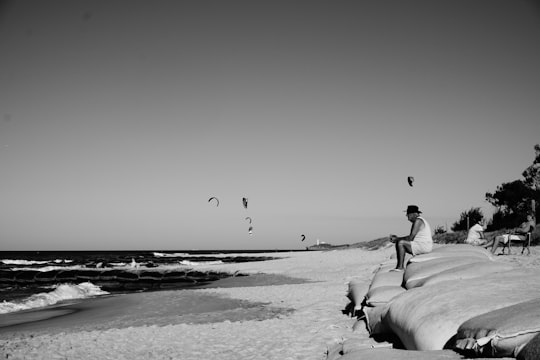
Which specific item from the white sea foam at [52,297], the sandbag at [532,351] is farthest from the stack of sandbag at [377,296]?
the white sea foam at [52,297]

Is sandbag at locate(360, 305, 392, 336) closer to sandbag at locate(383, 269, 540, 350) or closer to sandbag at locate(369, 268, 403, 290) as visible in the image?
sandbag at locate(383, 269, 540, 350)

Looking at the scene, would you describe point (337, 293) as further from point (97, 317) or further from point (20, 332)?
point (20, 332)

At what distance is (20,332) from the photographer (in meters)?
6.38

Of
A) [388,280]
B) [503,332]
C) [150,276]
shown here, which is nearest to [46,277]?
[150,276]

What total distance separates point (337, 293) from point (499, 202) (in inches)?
1151

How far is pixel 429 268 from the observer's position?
4996mm

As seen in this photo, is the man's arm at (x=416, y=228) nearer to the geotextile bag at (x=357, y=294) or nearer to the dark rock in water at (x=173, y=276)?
the geotextile bag at (x=357, y=294)

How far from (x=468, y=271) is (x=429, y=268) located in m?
0.59

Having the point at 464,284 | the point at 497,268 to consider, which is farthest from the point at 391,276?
the point at 464,284

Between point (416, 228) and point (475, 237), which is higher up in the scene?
point (416, 228)

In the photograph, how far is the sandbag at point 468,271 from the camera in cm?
432

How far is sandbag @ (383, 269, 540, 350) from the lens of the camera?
2742 mm

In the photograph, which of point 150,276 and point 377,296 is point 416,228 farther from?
point 150,276

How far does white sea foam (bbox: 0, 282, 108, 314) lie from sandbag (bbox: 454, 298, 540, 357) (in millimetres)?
10238
